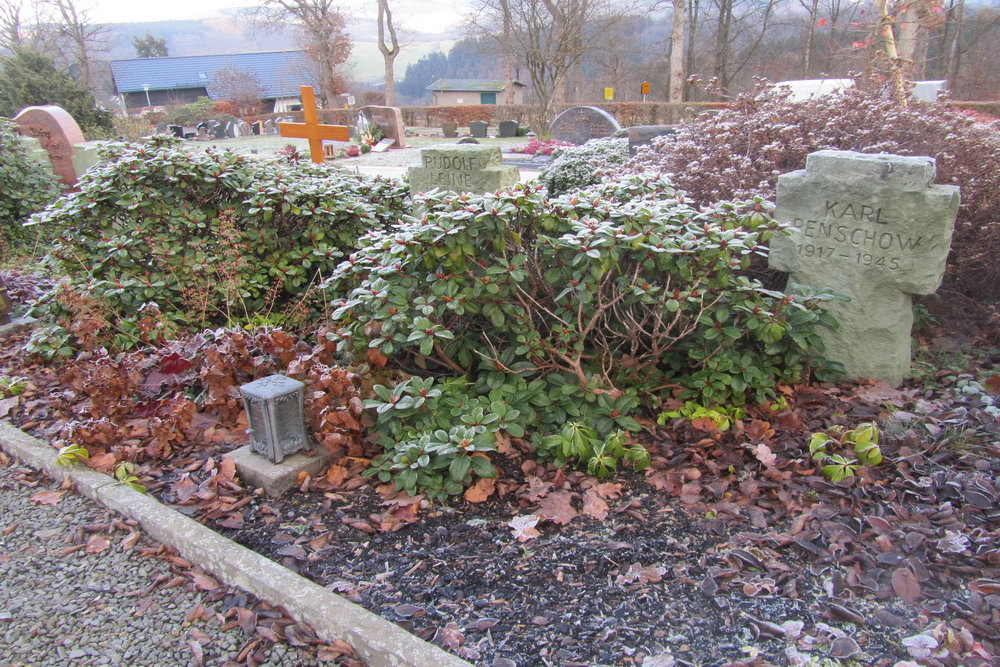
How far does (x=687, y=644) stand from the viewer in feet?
6.50

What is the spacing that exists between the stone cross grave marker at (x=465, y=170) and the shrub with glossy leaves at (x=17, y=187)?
571 cm

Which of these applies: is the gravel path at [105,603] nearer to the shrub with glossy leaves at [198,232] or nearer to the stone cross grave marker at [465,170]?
the shrub with glossy leaves at [198,232]

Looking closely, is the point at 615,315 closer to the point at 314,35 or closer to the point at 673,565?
the point at 673,565

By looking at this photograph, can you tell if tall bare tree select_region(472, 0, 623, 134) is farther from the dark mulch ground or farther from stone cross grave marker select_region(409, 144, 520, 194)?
the dark mulch ground

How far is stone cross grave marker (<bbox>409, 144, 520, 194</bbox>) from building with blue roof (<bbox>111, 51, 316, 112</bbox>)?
52.4 metres

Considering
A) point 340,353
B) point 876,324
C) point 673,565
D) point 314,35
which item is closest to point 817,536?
point 673,565

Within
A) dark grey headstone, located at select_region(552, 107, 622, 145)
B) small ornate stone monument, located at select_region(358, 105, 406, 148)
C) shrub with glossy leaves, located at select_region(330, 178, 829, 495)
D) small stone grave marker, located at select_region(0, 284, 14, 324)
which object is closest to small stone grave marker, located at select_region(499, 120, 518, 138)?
small ornate stone monument, located at select_region(358, 105, 406, 148)

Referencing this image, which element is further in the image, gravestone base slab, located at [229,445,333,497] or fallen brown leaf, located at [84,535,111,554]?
gravestone base slab, located at [229,445,333,497]

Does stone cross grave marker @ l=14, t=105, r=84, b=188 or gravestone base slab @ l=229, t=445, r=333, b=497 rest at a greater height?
stone cross grave marker @ l=14, t=105, r=84, b=188

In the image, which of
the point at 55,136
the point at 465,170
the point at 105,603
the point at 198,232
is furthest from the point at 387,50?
the point at 105,603

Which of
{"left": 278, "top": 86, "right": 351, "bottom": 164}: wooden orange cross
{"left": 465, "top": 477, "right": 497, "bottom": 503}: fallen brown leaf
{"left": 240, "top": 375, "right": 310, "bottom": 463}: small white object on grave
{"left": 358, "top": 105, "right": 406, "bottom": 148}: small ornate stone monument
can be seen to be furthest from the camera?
{"left": 358, "top": 105, "right": 406, "bottom": 148}: small ornate stone monument

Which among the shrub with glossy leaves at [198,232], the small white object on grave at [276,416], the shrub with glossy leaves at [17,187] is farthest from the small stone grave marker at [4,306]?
the small white object on grave at [276,416]

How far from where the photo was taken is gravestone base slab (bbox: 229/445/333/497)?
287 centimetres

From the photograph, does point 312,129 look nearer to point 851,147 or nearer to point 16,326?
point 16,326
